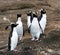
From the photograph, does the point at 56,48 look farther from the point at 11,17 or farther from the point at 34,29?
the point at 11,17

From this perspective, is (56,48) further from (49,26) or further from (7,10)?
(7,10)

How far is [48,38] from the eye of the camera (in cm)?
1195

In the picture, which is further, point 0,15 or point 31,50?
point 0,15

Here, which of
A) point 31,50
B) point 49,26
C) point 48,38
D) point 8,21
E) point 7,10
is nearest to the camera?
point 31,50

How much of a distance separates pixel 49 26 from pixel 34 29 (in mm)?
4632

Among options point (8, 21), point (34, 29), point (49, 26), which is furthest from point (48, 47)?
point (8, 21)

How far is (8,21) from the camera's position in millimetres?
19734

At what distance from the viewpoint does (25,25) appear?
19.4 metres

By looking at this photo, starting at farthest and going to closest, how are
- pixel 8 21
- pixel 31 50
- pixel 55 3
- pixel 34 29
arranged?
1. pixel 55 3
2. pixel 8 21
3. pixel 34 29
4. pixel 31 50

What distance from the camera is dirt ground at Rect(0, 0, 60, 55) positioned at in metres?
10.6

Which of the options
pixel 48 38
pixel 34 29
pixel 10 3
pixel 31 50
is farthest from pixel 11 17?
pixel 31 50

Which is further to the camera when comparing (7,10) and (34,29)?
(7,10)

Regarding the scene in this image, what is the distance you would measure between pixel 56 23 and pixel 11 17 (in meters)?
3.33

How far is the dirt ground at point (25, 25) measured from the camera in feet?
34.8
